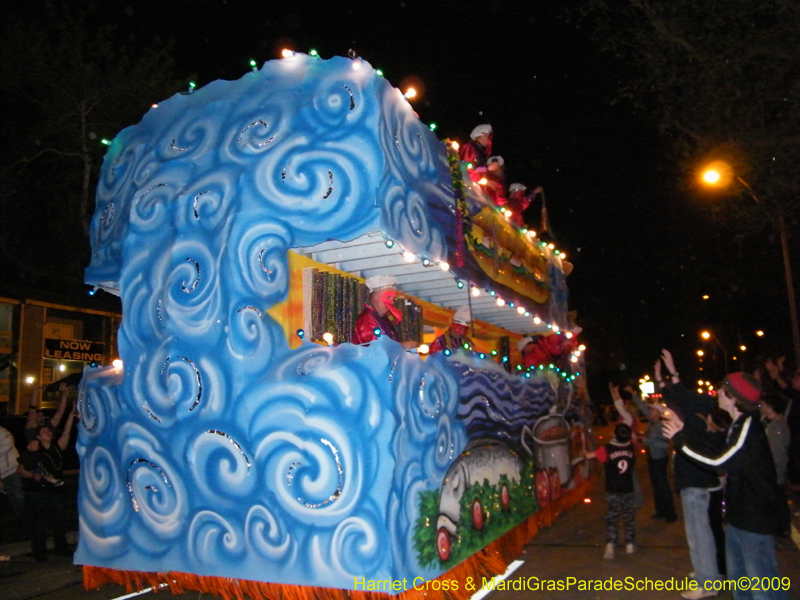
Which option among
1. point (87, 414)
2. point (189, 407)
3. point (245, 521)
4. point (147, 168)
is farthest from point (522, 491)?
point (147, 168)

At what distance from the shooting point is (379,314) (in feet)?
19.4

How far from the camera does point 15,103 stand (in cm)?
1501

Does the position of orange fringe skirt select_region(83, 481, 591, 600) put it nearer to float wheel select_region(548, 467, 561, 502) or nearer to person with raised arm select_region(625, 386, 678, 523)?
float wheel select_region(548, 467, 561, 502)

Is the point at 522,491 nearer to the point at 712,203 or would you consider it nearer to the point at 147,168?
the point at 147,168

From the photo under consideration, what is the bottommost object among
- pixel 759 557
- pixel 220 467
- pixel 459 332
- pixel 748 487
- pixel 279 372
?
pixel 759 557

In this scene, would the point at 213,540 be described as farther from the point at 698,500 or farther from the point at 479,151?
the point at 479,151

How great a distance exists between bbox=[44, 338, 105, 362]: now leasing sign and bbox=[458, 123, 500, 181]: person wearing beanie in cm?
1286

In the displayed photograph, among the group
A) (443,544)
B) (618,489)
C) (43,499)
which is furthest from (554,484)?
(43,499)

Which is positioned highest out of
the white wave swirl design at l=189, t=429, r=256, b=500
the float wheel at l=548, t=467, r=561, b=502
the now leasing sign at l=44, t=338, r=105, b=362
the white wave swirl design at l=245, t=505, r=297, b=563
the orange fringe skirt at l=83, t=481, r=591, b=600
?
the now leasing sign at l=44, t=338, r=105, b=362

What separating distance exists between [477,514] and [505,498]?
3.01 feet

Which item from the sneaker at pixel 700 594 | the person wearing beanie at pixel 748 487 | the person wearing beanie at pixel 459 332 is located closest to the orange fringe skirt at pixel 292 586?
the sneaker at pixel 700 594

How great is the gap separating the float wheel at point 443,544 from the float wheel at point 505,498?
4.90ft

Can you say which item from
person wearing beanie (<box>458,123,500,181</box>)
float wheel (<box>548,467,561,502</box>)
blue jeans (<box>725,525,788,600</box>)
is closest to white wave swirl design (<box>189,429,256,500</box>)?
blue jeans (<box>725,525,788,600</box>)

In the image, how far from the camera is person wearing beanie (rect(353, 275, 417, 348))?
5684mm
